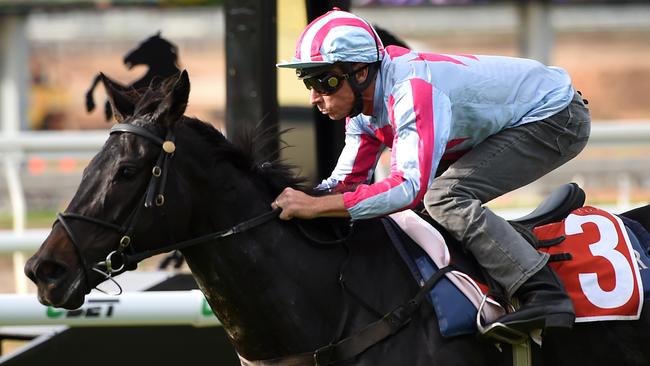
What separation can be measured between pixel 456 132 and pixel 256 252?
701mm

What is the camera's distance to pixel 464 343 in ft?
10.3

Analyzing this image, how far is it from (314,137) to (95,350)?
139 centimetres

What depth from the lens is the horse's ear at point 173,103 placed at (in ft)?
9.90

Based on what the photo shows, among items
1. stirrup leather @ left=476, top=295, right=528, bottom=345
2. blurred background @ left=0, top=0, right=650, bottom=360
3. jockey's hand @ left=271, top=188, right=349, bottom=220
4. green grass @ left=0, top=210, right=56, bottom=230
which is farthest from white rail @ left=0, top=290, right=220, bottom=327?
blurred background @ left=0, top=0, right=650, bottom=360

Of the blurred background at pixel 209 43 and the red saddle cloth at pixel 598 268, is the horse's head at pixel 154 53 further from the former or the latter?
the blurred background at pixel 209 43

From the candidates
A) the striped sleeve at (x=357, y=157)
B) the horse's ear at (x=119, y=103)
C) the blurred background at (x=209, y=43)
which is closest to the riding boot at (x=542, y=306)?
the striped sleeve at (x=357, y=157)

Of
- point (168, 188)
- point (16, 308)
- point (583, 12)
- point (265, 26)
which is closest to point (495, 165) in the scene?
point (168, 188)

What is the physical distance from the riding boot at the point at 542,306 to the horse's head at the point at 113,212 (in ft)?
3.33

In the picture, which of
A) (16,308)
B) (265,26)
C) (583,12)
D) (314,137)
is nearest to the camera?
(16,308)

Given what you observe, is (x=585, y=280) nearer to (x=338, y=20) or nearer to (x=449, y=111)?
(x=449, y=111)

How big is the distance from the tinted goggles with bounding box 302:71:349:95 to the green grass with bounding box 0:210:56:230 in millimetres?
8658

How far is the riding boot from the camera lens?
309 centimetres

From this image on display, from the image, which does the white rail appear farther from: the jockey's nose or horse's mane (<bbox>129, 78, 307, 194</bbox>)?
the jockey's nose

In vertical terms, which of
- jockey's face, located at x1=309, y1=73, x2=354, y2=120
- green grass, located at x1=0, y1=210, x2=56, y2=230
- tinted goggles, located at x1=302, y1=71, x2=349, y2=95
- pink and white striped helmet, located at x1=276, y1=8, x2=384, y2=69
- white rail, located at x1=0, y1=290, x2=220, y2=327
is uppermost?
pink and white striped helmet, located at x1=276, y1=8, x2=384, y2=69
